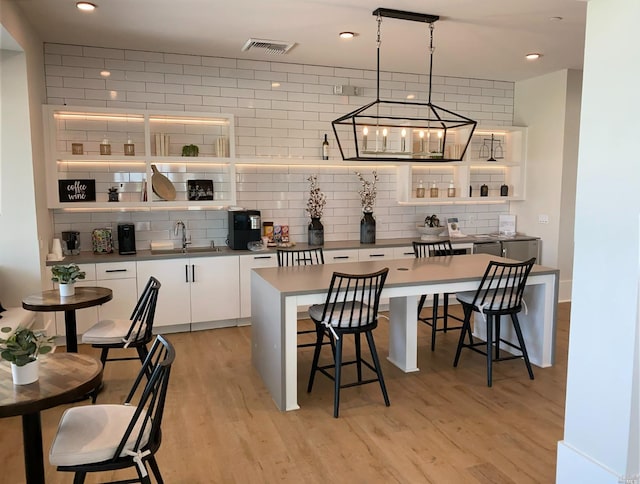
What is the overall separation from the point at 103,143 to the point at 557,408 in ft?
15.1

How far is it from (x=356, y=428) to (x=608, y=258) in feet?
5.95

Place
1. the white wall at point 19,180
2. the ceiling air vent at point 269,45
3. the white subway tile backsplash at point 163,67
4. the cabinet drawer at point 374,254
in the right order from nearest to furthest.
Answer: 1. the white wall at point 19,180
2. the ceiling air vent at point 269,45
3. the white subway tile backsplash at point 163,67
4. the cabinet drawer at point 374,254

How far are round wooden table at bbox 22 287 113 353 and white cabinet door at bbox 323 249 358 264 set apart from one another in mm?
2479

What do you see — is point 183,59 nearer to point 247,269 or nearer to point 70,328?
point 247,269

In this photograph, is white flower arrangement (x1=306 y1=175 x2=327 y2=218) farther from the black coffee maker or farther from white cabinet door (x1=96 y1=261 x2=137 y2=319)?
white cabinet door (x1=96 y1=261 x2=137 y2=319)

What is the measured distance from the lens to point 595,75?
2207 mm

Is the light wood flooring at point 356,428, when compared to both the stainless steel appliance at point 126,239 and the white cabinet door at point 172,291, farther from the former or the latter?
the stainless steel appliance at point 126,239

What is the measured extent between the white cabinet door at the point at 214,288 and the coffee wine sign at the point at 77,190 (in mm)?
1196

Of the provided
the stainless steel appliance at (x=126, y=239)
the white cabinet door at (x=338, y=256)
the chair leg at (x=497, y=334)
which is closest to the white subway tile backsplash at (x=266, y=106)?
the stainless steel appliance at (x=126, y=239)

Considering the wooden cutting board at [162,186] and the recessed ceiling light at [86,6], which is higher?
the recessed ceiling light at [86,6]

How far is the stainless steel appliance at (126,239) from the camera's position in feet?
16.8

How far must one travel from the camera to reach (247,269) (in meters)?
5.34

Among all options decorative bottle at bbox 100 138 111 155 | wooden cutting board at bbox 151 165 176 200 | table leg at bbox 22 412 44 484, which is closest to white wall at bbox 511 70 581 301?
wooden cutting board at bbox 151 165 176 200

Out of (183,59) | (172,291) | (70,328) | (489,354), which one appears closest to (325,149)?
(183,59)
